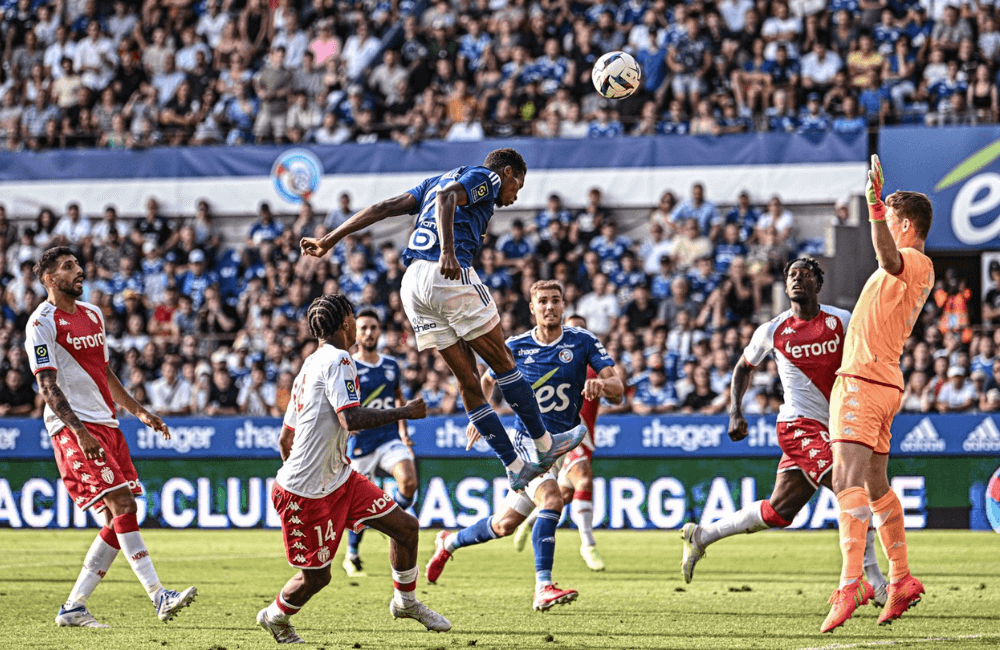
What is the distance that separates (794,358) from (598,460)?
7.81 meters

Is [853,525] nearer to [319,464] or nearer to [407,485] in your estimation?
[319,464]

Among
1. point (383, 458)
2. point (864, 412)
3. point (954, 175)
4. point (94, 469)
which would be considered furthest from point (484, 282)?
point (864, 412)

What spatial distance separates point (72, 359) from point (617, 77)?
185 inches

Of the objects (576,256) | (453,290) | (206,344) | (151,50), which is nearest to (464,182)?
(453,290)

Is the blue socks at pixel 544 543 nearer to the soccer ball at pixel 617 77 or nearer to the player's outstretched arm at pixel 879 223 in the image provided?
the player's outstretched arm at pixel 879 223

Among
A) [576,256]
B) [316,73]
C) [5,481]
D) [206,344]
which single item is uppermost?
[316,73]

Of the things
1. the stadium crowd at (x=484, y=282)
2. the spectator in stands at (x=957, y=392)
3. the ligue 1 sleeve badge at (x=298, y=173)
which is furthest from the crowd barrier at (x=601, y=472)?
the ligue 1 sleeve badge at (x=298, y=173)

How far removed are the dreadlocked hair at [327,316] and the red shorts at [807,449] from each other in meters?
3.55

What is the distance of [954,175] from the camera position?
20891mm

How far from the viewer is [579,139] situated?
2262cm

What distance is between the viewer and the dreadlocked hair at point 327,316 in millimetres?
7742

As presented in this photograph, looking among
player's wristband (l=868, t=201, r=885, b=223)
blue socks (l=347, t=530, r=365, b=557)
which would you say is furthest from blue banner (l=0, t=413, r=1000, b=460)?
Result: player's wristband (l=868, t=201, r=885, b=223)

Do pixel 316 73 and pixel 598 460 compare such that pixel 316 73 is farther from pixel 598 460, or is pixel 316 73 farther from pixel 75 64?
pixel 598 460

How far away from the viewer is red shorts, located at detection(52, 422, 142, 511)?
909 centimetres
